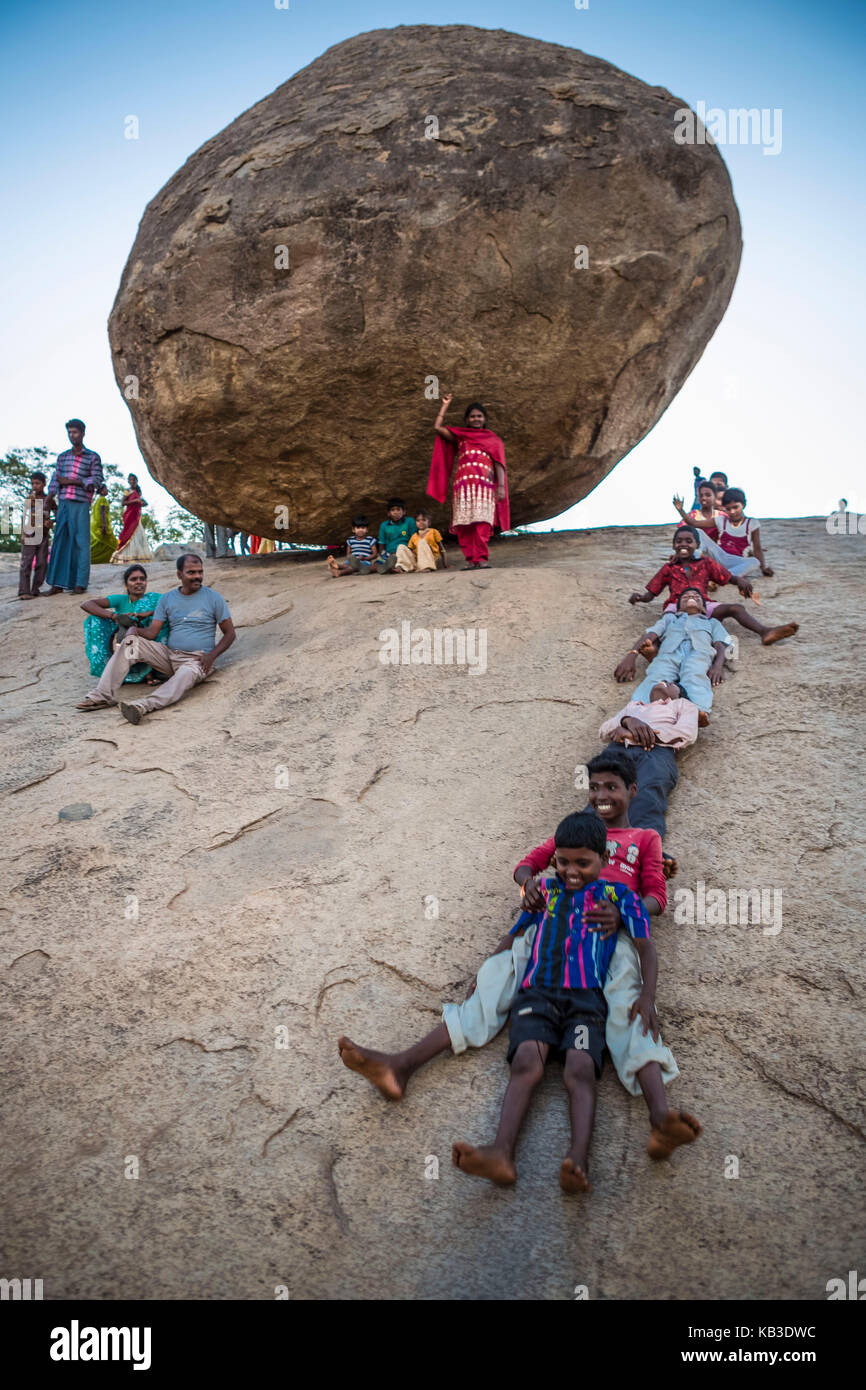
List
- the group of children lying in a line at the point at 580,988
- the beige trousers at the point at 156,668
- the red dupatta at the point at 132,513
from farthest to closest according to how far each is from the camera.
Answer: the red dupatta at the point at 132,513 < the beige trousers at the point at 156,668 < the group of children lying in a line at the point at 580,988

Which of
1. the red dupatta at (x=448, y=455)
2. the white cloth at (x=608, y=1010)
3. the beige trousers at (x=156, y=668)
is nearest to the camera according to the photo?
the white cloth at (x=608, y=1010)

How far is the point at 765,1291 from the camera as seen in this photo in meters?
1.71

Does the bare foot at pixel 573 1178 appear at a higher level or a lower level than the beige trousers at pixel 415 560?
lower

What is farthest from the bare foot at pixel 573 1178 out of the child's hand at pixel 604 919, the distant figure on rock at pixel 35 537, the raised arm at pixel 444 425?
the distant figure on rock at pixel 35 537

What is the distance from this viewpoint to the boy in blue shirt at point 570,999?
1.92 m

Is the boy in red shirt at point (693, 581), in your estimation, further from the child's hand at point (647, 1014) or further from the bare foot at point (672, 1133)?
the bare foot at point (672, 1133)

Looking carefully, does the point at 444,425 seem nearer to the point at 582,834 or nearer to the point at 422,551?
the point at 422,551

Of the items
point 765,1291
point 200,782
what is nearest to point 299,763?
point 200,782

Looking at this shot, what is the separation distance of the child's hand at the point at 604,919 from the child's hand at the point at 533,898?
122mm

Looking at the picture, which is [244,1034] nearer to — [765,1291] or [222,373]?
[765,1291]

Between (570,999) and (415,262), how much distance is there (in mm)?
4335

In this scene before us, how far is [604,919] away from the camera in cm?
229

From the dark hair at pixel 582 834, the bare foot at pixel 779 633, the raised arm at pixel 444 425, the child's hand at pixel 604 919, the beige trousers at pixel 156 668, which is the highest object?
the raised arm at pixel 444 425

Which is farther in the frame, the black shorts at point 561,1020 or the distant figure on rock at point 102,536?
the distant figure on rock at point 102,536
